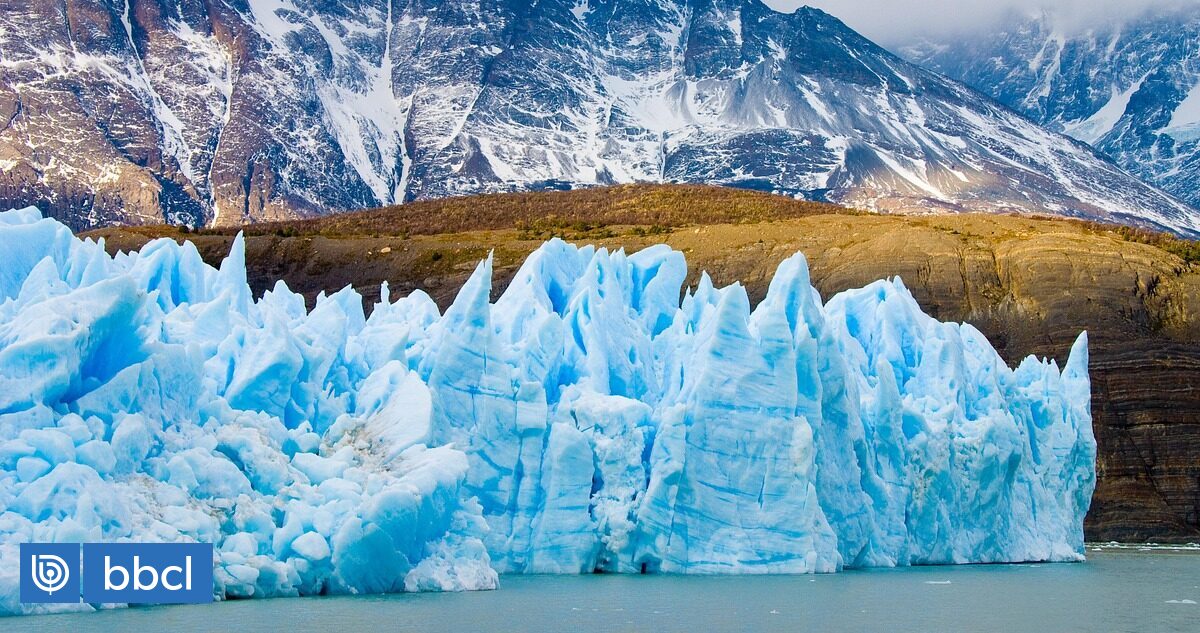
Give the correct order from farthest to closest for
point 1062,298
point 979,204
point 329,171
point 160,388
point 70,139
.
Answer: point 329,171 < point 979,204 < point 70,139 < point 1062,298 < point 160,388

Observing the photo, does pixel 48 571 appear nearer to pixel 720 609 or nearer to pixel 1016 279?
Answer: pixel 720 609

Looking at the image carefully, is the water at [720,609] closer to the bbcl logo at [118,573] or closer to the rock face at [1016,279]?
the bbcl logo at [118,573]

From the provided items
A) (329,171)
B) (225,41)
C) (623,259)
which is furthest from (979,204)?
(623,259)

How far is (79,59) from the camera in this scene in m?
136

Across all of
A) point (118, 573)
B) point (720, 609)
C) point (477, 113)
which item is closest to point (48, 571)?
point (118, 573)

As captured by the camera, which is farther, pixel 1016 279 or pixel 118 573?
pixel 1016 279

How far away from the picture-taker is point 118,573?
2269 centimetres

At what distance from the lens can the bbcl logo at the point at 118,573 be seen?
21.5 meters

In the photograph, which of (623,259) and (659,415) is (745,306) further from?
(623,259)

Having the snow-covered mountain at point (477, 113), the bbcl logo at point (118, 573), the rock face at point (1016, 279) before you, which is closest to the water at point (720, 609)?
the bbcl logo at point (118, 573)

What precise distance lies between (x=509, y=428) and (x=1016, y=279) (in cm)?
5077

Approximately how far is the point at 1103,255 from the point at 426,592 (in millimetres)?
56282

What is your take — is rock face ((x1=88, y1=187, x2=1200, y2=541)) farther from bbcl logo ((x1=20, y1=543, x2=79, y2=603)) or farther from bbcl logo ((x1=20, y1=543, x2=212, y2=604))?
bbcl logo ((x1=20, y1=543, x2=79, y2=603))

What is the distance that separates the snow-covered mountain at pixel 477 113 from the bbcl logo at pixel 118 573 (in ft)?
338
